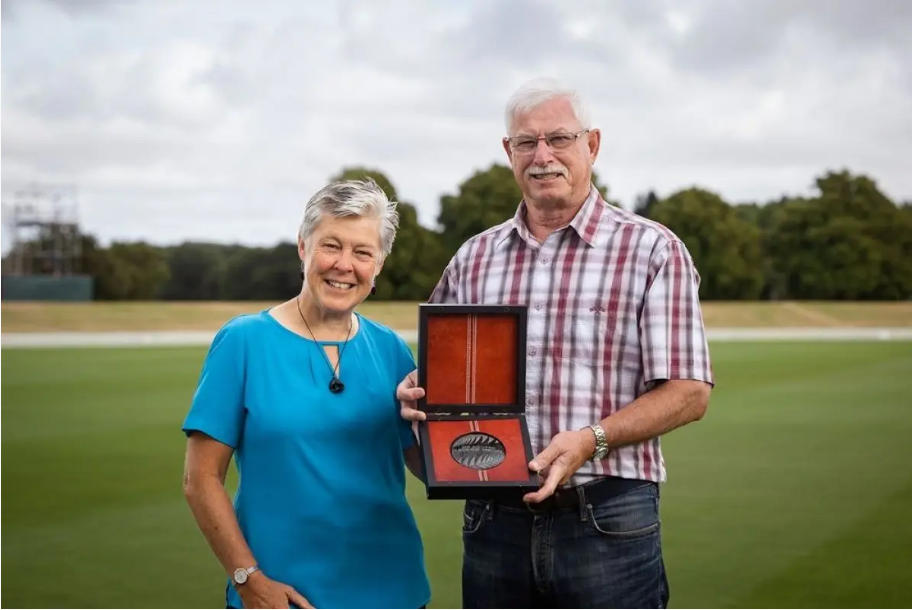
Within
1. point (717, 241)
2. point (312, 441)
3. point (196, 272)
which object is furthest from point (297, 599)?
point (717, 241)

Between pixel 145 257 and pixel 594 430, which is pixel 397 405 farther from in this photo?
pixel 145 257

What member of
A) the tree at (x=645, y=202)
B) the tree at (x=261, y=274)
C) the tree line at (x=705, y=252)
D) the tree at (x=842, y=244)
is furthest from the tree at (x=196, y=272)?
the tree at (x=842, y=244)

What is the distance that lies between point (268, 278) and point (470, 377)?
58.9 m

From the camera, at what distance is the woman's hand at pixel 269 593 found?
10.2ft

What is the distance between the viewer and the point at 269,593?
3111mm

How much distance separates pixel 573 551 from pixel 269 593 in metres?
1.01

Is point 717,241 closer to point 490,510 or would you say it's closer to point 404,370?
point 490,510

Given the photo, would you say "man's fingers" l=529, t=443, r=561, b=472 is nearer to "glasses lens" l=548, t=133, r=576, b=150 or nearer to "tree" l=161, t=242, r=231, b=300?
"glasses lens" l=548, t=133, r=576, b=150

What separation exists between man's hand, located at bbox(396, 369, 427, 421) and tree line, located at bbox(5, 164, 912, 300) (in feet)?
190

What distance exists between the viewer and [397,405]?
130 inches

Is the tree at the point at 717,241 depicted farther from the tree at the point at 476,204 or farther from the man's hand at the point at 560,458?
the man's hand at the point at 560,458

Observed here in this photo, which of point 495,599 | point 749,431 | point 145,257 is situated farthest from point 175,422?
point 145,257

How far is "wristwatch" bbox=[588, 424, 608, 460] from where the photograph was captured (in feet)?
11.0

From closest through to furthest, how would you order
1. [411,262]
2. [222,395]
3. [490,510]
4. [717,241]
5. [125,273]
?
[222,395], [490,510], [125,273], [411,262], [717,241]
